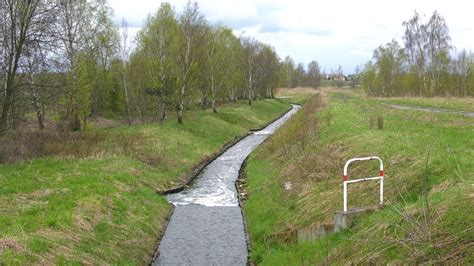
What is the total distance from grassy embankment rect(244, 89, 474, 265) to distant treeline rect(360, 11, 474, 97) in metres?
54.1

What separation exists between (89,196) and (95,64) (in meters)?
33.3

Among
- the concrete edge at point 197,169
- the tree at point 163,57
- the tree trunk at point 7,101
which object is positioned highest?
the tree at point 163,57

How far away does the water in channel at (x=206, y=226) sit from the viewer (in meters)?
15.7

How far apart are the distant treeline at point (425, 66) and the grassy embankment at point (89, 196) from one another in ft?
187

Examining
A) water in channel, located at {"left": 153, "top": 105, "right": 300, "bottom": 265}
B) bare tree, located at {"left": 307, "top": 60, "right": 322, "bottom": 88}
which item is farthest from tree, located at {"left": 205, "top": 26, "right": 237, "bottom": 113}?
bare tree, located at {"left": 307, "top": 60, "right": 322, "bottom": 88}

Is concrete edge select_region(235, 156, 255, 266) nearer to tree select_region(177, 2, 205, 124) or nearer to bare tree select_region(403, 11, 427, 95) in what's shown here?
tree select_region(177, 2, 205, 124)

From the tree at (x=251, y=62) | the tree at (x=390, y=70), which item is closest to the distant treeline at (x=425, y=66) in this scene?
the tree at (x=390, y=70)

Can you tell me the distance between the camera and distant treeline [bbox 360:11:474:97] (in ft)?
256

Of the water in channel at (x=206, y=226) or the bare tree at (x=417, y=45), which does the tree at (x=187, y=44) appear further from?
the bare tree at (x=417, y=45)

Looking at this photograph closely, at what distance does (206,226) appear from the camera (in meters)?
19.1

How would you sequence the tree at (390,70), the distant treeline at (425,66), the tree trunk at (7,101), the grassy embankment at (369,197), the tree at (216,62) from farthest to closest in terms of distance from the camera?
the tree at (390,70) < the distant treeline at (425,66) < the tree at (216,62) < the tree trunk at (7,101) < the grassy embankment at (369,197)

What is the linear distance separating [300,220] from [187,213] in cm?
737

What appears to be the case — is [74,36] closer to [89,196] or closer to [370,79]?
[89,196]

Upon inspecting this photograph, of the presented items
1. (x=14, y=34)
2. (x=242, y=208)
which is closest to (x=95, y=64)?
(x=14, y=34)
